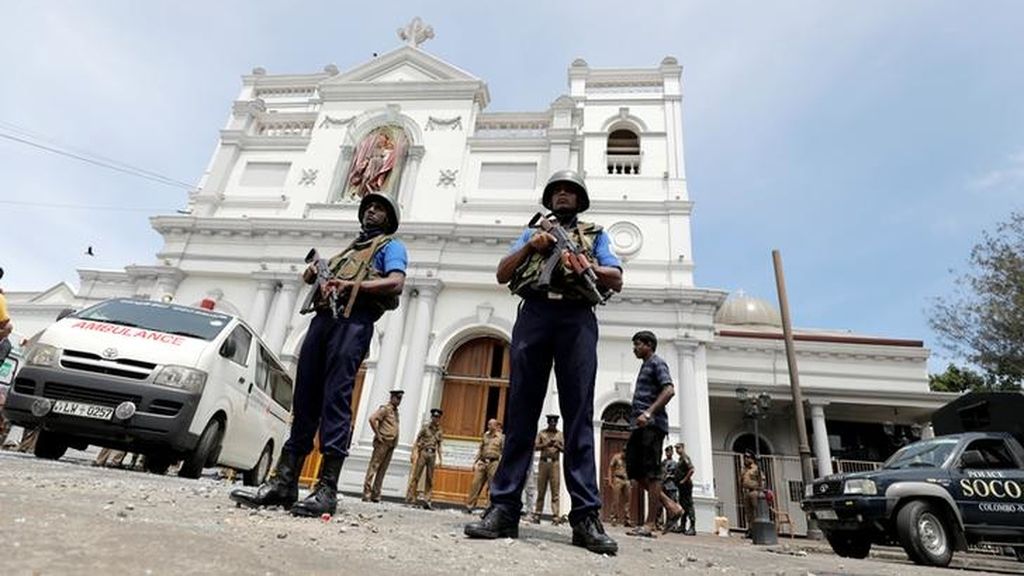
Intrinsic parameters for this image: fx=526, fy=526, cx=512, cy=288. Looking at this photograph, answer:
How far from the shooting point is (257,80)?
21438 mm

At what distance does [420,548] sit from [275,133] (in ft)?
68.8

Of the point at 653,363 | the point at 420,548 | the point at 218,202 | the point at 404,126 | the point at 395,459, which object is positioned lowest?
the point at 420,548

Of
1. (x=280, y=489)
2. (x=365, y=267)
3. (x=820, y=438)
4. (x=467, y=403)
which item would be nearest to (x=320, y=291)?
(x=365, y=267)

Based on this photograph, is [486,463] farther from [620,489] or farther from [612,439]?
[612,439]

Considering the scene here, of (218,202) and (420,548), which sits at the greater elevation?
(218,202)

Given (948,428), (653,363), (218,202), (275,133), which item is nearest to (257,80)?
(275,133)

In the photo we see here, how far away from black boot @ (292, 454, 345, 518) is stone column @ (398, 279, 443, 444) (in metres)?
10.3

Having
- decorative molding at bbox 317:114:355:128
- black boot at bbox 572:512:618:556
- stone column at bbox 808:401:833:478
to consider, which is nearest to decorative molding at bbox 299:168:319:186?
decorative molding at bbox 317:114:355:128

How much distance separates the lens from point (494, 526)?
2.75 metres

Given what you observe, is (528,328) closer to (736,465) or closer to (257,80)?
(736,465)

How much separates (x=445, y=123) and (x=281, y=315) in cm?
833

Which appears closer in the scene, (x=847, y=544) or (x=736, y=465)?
(x=847, y=544)

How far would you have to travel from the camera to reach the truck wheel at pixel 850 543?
6.46m

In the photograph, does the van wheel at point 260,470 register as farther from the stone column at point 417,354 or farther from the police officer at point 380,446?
the stone column at point 417,354
